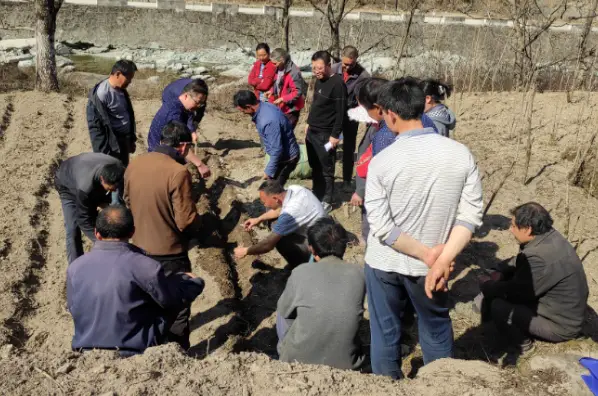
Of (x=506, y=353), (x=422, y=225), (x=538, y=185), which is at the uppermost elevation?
(x=422, y=225)

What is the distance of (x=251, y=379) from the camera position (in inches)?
111

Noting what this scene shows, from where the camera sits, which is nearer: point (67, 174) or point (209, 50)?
point (67, 174)

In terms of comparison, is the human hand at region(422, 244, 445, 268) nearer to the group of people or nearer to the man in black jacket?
the group of people

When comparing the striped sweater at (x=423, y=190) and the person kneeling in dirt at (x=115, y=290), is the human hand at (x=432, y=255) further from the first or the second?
the person kneeling in dirt at (x=115, y=290)

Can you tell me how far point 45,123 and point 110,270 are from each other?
6831 mm

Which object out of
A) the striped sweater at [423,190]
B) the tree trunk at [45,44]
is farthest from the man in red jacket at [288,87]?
the tree trunk at [45,44]

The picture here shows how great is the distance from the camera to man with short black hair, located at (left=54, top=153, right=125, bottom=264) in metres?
4.06

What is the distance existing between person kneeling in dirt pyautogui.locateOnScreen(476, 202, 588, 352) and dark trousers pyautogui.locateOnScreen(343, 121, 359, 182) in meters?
2.95

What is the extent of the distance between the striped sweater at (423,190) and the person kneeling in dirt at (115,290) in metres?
1.19

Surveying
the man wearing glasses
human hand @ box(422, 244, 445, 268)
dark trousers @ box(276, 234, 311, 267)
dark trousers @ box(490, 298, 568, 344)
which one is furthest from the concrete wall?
human hand @ box(422, 244, 445, 268)

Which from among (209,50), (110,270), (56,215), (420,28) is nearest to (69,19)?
(209,50)

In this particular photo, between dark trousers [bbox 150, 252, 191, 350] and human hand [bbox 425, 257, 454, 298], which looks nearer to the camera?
human hand [bbox 425, 257, 454, 298]

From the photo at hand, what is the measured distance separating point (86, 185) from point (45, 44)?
24.9ft

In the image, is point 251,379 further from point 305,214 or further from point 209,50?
point 209,50
